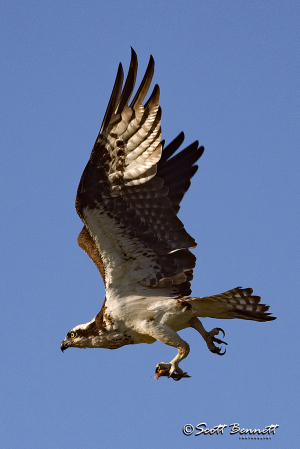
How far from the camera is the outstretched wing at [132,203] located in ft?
28.0

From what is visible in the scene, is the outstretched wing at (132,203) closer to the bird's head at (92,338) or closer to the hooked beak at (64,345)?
the bird's head at (92,338)

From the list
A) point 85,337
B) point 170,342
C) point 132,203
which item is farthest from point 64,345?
point 132,203

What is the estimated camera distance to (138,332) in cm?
882

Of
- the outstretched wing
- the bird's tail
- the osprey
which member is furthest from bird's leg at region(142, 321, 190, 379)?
the outstretched wing

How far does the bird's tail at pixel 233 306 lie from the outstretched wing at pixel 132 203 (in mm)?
440

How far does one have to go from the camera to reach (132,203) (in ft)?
28.6

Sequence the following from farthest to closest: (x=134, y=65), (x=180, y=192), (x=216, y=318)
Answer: (x=180, y=192) < (x=216, y=318) < (x=134, y=65)

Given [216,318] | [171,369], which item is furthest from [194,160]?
[171,369]

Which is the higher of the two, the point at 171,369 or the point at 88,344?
the point at 88,344

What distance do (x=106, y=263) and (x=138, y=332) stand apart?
101 centimetres

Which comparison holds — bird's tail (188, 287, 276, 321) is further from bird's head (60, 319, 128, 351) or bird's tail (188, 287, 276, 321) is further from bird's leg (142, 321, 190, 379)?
bird's head (60, 319, 128, 351)

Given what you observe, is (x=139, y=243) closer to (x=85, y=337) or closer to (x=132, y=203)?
(x=132, y=203)

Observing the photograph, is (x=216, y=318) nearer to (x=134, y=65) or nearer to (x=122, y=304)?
(x=122, y=304)

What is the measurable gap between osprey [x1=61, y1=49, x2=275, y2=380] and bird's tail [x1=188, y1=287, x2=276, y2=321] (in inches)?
0.5
